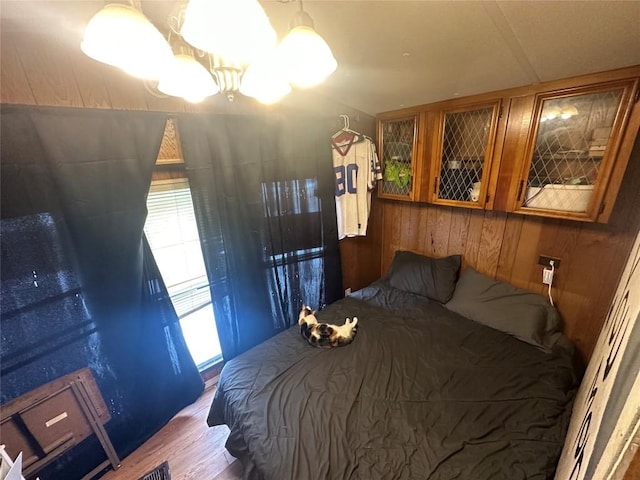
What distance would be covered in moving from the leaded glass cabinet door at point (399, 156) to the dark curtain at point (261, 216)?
0.55 meters

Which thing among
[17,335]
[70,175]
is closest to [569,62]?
[70,175]

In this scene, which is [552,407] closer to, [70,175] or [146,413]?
[146,413]

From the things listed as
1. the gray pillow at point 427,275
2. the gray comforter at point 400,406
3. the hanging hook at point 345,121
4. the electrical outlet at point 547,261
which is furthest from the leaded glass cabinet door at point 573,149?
the hanging hook at point 345,121

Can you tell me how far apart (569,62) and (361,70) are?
1.02 meters

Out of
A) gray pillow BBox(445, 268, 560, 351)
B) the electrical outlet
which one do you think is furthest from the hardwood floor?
the electrical outlet

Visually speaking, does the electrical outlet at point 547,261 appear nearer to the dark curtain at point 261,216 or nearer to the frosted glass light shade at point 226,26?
the dark curtain at point 261,216

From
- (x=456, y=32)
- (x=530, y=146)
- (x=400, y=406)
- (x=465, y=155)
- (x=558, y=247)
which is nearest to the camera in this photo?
(x=456, y=32)

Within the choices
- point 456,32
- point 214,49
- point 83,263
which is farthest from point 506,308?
point 83,263

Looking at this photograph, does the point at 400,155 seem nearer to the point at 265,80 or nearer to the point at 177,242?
the point at 265,80

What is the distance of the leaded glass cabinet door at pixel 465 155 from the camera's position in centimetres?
181

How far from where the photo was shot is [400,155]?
7.75 ft

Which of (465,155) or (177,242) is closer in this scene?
(177,242)

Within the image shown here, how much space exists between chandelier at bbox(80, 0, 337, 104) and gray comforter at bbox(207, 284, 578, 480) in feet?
4.66

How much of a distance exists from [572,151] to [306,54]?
1.73 meters
